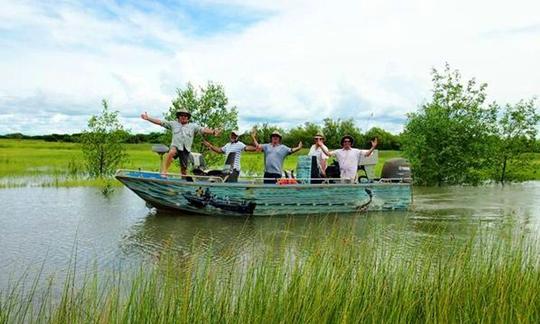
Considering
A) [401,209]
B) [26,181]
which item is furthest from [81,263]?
[26,181]

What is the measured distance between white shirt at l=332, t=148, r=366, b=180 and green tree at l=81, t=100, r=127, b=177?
436 inches

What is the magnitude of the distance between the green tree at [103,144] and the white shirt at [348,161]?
11076 mm

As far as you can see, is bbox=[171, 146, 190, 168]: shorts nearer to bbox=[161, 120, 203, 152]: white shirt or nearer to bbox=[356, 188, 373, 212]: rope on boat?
bbox=[161, 120, 203, 152]: white shirt

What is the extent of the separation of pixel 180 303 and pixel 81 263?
396cm

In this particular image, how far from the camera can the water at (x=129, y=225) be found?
8.30 meters

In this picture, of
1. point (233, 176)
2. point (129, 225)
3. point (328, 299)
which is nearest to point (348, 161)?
point (233, 176)

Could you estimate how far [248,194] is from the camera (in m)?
12.6

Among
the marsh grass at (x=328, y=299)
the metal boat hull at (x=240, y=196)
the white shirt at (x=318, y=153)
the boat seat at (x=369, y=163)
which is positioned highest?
the white shirt at (x=318, y=153)

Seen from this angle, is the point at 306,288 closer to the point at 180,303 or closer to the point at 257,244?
the point at 180,303

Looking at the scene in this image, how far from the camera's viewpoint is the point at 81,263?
791 centimetres

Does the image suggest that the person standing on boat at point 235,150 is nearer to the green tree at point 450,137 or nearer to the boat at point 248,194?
the boat at point 248,194

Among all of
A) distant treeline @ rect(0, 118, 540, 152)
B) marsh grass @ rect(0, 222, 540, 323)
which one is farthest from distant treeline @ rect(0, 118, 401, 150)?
marsh grass @ rect(0, 222, 540, 323)

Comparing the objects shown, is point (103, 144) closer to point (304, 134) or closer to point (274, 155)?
point (274, 155)

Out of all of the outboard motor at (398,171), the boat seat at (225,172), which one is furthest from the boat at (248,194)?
the outboard motor at (398,171)
